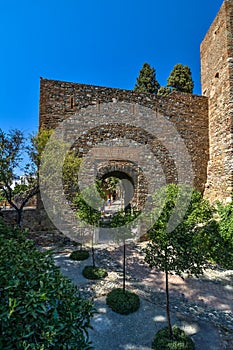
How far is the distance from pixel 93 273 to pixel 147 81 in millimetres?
18265

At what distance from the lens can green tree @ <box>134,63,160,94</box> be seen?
1930 cm

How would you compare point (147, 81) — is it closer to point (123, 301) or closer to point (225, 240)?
point (225, 240)

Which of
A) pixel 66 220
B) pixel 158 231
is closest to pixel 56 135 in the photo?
pixel 66 220

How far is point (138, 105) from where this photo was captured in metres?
9.80

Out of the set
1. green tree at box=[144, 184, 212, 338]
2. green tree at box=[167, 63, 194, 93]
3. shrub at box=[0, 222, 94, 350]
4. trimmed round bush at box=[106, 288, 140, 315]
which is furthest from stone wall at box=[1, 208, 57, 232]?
green tree at box=[167, 63, 194, 93]

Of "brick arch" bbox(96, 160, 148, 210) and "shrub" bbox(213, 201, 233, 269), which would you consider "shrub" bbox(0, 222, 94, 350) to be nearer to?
"shrub" bbox(213, 201, 233, 269)

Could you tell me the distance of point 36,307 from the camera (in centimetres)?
142

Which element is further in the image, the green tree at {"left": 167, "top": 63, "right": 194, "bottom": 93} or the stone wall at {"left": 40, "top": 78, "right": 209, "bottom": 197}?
the green tree at {"left": 167, "top": 63, "right": 194, "bottom": 93}

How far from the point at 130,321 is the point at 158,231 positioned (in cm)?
197

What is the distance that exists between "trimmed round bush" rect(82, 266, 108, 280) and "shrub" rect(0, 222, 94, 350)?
413 cm

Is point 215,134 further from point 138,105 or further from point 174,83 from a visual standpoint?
point 174,83

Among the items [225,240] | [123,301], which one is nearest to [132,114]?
[225,240]

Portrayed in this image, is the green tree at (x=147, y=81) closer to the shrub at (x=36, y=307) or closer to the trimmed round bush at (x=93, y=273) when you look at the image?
the trimmed round bush at (x=93, y=273)

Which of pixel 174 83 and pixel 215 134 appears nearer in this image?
pixel 215 134
